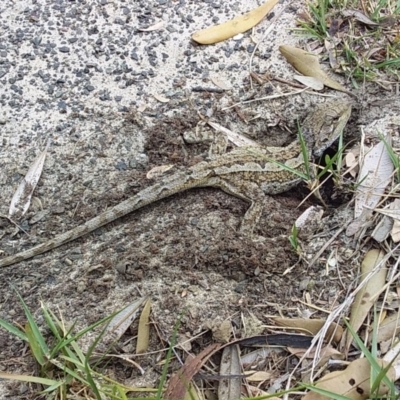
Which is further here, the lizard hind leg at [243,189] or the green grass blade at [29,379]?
the lizard hind leg at [243,189]

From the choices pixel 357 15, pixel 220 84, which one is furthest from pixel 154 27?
pixel 357 15

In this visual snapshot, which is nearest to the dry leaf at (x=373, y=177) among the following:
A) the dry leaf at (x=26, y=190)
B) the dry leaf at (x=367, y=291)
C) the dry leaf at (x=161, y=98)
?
the dry leaf at (x=367, y=291)

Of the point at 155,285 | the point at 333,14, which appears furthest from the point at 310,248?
the point at 333,14

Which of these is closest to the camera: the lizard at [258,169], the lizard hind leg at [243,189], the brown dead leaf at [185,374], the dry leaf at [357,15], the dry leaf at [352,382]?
the dry leaf at [352,382]

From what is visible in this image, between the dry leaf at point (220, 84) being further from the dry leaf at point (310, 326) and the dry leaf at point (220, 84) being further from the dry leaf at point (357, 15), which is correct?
the dry leaf at point (310, 326)

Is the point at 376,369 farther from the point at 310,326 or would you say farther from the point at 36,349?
the point at 36,349

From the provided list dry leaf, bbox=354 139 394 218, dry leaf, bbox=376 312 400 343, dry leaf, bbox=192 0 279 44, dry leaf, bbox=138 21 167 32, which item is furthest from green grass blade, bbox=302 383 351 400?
dry leaf, bbox=138 21 167 32

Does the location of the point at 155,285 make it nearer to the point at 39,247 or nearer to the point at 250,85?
the point at 39,247
